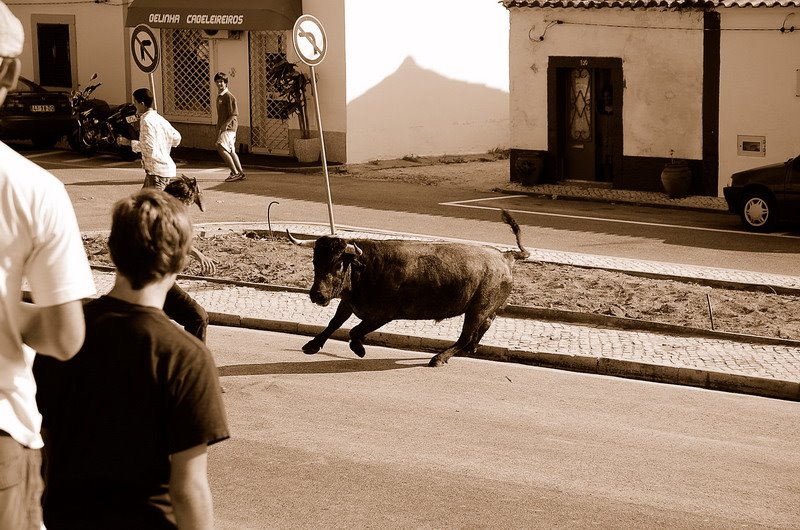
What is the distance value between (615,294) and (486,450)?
17.6ft

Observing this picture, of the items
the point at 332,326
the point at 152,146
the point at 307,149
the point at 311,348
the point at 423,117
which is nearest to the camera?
the point at 332,326

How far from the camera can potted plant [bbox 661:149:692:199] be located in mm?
22250

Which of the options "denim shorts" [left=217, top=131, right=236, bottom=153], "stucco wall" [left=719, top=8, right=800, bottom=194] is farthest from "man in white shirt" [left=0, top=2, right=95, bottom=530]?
"denim shorts" [left=217, top=131, right=236, bottom=153]

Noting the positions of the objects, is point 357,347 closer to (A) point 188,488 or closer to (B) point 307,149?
(A) point 188,488

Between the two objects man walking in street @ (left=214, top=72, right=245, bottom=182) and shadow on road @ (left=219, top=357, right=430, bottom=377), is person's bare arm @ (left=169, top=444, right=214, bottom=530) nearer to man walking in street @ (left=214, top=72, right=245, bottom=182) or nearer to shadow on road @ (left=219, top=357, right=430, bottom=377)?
shadow on road @ (left=219, top=357, right=430, bottom=377)

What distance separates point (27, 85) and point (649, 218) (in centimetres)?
1575

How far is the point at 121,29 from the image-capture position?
31.8 metres

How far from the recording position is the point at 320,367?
10.6m

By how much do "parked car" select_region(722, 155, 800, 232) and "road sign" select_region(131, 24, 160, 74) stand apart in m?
8.96

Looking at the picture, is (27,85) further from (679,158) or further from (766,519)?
(766,519)

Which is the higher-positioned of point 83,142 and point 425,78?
point 425,78

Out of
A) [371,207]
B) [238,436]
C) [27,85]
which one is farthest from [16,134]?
[238,436]

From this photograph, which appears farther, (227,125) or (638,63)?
(227,125)

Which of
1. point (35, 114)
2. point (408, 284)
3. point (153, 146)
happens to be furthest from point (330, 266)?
point (35, 114)
